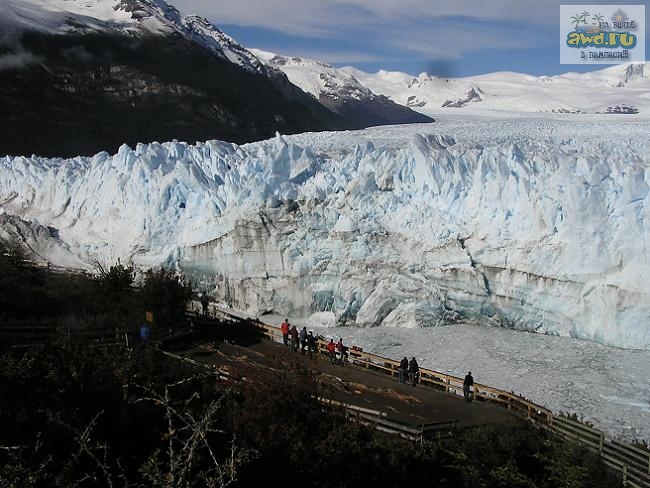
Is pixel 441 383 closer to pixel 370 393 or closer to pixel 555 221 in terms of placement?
pixel 370 393

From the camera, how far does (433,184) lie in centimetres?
1734

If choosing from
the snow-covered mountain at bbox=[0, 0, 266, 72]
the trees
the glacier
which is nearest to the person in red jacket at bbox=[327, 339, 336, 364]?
the trees

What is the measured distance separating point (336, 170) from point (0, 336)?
10530 millimetres

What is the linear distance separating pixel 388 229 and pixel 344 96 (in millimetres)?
99045

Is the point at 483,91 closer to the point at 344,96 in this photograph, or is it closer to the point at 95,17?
the point at 344,96

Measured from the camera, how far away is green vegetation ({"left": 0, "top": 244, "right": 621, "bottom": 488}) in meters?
6.79

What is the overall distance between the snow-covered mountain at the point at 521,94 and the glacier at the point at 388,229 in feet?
286

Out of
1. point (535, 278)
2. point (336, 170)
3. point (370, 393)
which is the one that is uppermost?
point (336, 170)

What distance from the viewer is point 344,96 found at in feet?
372

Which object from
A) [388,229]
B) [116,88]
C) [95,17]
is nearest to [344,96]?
[95,17]

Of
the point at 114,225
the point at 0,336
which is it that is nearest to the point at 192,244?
the point at 114,225

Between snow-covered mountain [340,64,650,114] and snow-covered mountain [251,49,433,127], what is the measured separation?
936 centimetres

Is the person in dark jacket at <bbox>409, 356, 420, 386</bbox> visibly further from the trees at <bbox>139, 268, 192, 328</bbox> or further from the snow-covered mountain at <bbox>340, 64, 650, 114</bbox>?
the snow-covered mountain at <bbox>340, 64, 650, 114</bbox>

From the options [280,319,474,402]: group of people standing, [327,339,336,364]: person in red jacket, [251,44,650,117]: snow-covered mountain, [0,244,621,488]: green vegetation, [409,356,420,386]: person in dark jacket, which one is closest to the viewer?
[0,244,621,488]: green vegetation
